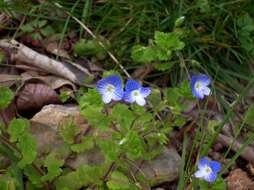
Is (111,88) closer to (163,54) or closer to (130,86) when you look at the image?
(130,86)

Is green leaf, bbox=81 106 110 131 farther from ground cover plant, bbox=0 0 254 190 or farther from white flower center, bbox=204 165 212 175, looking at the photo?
white flower center, bbox=204 165 212 175

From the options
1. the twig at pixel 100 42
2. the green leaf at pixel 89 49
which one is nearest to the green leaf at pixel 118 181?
the twig at pixel 100 42

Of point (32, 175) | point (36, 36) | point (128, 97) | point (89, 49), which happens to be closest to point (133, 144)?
point (128, 97)

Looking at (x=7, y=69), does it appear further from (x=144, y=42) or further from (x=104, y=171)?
(x=104, y=171)

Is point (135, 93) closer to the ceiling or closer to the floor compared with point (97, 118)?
closer to the ceiling

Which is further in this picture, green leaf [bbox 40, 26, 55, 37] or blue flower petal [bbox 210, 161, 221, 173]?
green leaf [bbox 40, 26, 55, 37]

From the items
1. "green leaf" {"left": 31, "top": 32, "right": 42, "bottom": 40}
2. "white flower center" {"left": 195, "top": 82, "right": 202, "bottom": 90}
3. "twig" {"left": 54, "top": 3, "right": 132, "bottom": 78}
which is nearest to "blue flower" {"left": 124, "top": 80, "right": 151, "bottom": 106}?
"white flower center" {"left": 195, "top": 82, "right": 202, "bottom": 90}
